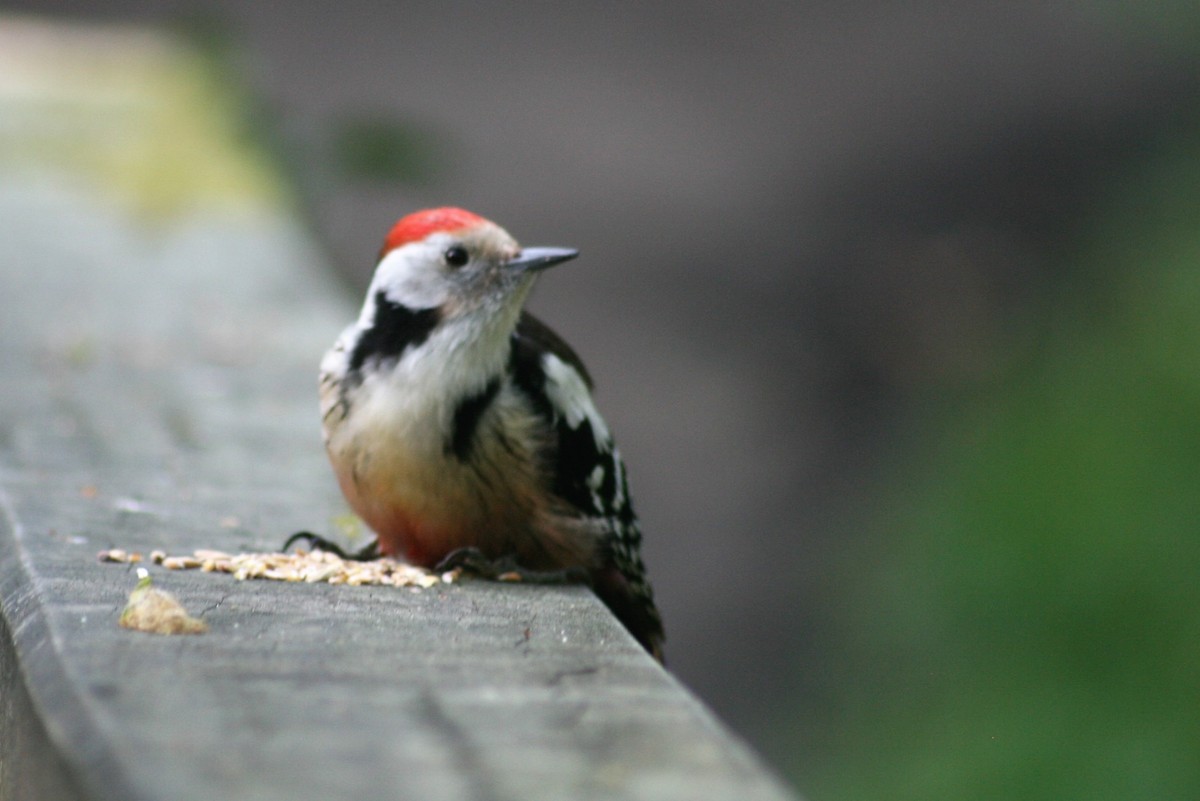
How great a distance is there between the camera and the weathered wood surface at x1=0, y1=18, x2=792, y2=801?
4.72 ft

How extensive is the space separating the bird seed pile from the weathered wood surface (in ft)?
0.17

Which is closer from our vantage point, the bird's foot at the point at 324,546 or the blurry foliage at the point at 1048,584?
the bird's foot at the point at 324,546

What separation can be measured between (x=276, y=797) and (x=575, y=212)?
9825 millimetres

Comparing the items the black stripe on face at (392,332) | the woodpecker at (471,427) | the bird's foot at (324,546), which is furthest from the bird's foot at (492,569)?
the black stripe on face at (392,332)

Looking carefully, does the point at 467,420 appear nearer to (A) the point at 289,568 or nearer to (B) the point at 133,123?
(A) the point at 289,568

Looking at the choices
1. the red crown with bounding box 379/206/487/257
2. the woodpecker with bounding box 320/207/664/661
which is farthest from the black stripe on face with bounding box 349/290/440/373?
the red crown with bounding box 379/206/487/257

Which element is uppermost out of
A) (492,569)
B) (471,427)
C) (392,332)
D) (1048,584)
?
(392,332)

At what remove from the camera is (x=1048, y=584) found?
20.3 feet

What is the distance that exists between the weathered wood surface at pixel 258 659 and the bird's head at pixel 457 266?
1.57 ft

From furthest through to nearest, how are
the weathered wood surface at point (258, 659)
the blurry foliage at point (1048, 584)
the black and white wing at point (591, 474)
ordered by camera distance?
the blurry foliage at point (1048, 584)
the black and white wing at point (591, 474)
the weathered wood surface at point (258, 659)

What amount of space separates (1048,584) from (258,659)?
16.0 ft

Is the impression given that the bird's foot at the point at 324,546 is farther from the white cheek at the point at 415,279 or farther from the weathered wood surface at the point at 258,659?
the white cheek at the point at 415,279

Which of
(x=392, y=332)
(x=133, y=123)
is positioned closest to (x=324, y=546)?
(x=392, y=332)

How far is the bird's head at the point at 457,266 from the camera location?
3.10 metres
